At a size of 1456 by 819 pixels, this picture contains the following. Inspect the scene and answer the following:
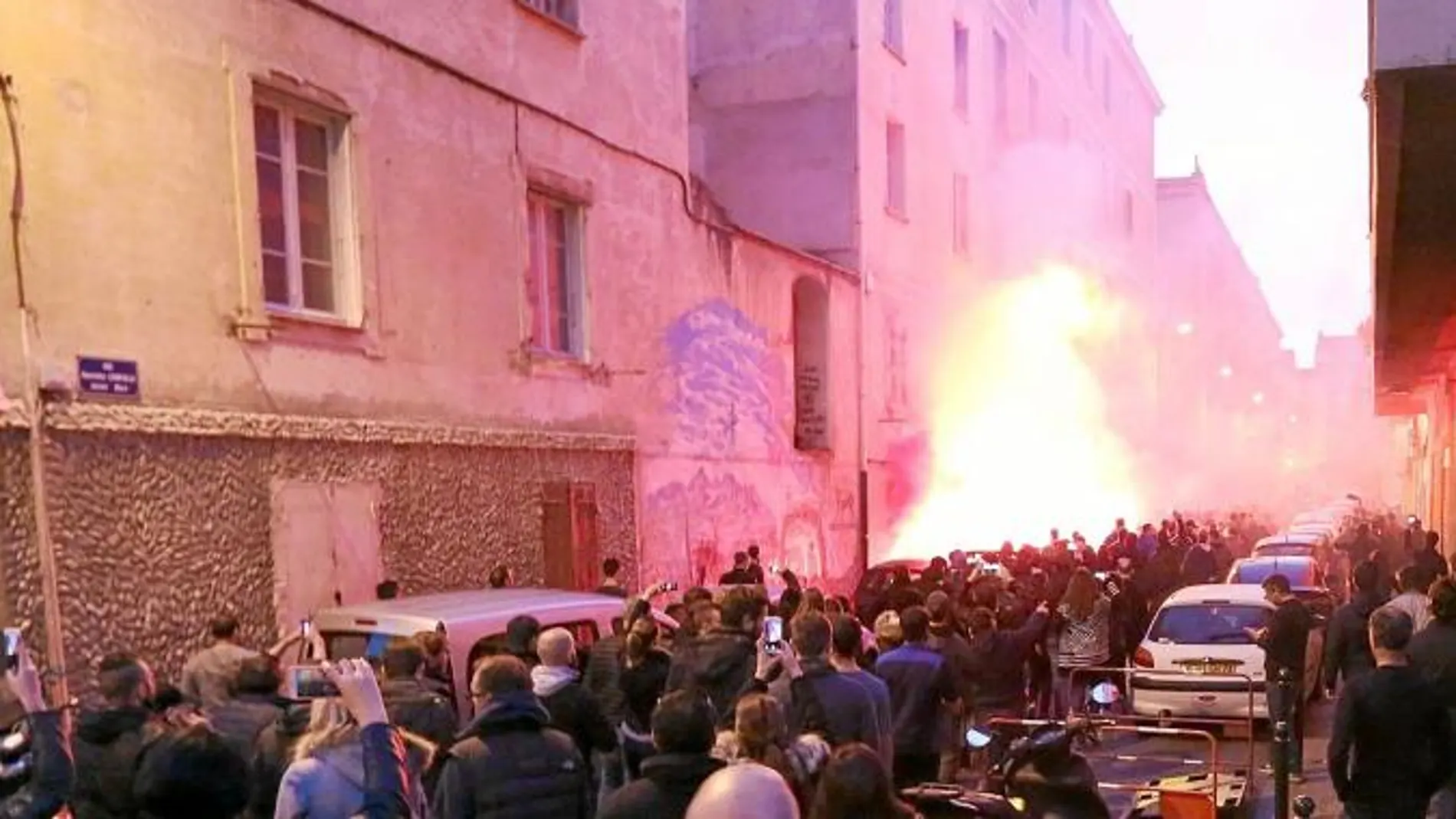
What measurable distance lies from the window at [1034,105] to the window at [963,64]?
16.7 ft

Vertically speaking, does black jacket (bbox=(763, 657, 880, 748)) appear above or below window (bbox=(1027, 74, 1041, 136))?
below

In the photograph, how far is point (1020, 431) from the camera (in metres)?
30.3

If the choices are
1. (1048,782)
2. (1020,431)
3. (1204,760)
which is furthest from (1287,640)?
(1020,431)

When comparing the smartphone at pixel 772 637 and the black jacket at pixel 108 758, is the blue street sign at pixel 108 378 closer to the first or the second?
the black jacket at pixel 108 758

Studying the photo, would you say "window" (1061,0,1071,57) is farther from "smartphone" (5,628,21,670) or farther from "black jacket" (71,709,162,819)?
"smartphone" (5,628,21,670)

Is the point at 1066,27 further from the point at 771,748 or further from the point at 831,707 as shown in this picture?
the point at 771,748

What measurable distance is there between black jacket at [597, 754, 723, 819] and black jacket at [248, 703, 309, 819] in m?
1.38

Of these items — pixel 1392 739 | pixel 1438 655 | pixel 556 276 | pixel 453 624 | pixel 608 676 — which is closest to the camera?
pixel 1392 739

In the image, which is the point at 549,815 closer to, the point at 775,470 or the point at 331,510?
the point at 331,510

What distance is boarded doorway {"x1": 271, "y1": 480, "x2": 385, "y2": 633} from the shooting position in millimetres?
9414

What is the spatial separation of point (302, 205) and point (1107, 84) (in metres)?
35.9

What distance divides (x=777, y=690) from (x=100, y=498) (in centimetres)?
471

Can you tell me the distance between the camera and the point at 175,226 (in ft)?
28.6

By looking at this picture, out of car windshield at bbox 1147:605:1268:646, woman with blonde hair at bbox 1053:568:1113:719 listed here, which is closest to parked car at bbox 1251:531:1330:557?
car windshield at bbox 1147:605:1268:646
